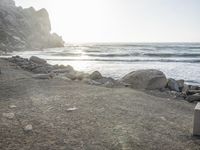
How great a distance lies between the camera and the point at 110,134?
201 inches

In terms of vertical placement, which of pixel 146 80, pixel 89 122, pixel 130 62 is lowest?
pixel 130 62

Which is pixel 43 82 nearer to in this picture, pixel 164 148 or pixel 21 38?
pixel 164 148

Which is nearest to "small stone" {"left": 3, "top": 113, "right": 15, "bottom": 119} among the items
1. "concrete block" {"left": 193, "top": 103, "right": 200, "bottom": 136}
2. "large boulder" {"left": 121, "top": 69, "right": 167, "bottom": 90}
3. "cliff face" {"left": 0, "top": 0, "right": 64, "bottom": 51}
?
"concrete block" {"left": 193, "top": 103, "right": 200, "bottom": 136}

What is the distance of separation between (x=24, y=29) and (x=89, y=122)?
270 feet

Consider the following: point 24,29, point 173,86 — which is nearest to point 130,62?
point 173,86

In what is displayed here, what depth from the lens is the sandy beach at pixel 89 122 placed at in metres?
4.69

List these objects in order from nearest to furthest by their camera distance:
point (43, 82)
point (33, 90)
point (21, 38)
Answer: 1. point (33, 90)
2. point (43, 82)
3. point (21, 38)

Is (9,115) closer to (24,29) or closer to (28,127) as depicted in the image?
(28,127)

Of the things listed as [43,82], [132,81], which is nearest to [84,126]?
[43,82]

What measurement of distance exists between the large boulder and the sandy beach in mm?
4085

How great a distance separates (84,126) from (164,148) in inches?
69.7

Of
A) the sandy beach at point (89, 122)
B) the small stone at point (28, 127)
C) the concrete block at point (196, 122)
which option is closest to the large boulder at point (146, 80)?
the sandy beach at point (89, 122)

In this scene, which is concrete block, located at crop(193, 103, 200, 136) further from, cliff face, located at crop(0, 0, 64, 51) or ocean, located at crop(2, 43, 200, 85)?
cliff face, located at crop(0, 0, 64, 51)

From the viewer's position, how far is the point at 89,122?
5762mm
